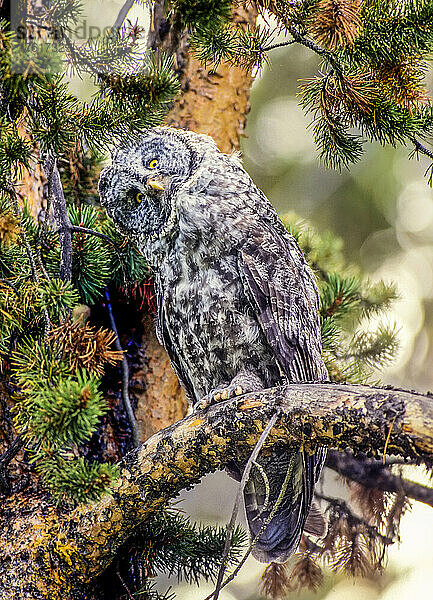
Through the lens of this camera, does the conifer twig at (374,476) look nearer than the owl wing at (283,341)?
No

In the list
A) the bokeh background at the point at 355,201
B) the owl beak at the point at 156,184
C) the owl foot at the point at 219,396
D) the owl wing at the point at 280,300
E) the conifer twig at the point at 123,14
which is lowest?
the owl foot at the point at 219,396

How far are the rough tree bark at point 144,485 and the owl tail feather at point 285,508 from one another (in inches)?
6.8

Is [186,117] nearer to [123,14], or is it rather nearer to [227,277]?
[123,14]

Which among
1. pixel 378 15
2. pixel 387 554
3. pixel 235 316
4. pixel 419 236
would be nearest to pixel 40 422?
pixel 235 316

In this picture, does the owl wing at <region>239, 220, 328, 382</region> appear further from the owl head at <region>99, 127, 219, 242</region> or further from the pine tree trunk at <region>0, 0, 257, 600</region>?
Answer: the pine tree trunk at <region>0, 0, 257, 600</region>

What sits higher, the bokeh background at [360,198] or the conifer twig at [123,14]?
the bokeh background at [360,198]

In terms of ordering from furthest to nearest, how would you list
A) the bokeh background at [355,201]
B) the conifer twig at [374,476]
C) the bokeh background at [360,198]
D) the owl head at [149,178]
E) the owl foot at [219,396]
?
the bokeh background at [360,198] < the bokeh background at [355,201] < the conifer twig at [374,476] < the owl head at [149,178] < the owl foot at [219,396]

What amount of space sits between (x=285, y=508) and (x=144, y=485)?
0.30 m

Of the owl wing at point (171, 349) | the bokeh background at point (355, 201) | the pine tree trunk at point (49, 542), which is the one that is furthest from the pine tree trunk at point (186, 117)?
the bokeh background at point (355, 201)

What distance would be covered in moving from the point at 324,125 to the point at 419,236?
184cm

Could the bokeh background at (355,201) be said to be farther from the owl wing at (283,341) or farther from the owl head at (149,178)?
the owl head at (149,178)

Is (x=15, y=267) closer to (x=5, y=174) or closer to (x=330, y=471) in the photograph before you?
(x=5, y=174)

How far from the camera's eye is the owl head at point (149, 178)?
3.58ft

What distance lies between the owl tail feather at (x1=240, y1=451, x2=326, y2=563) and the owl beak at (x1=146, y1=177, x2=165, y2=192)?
483 mm
